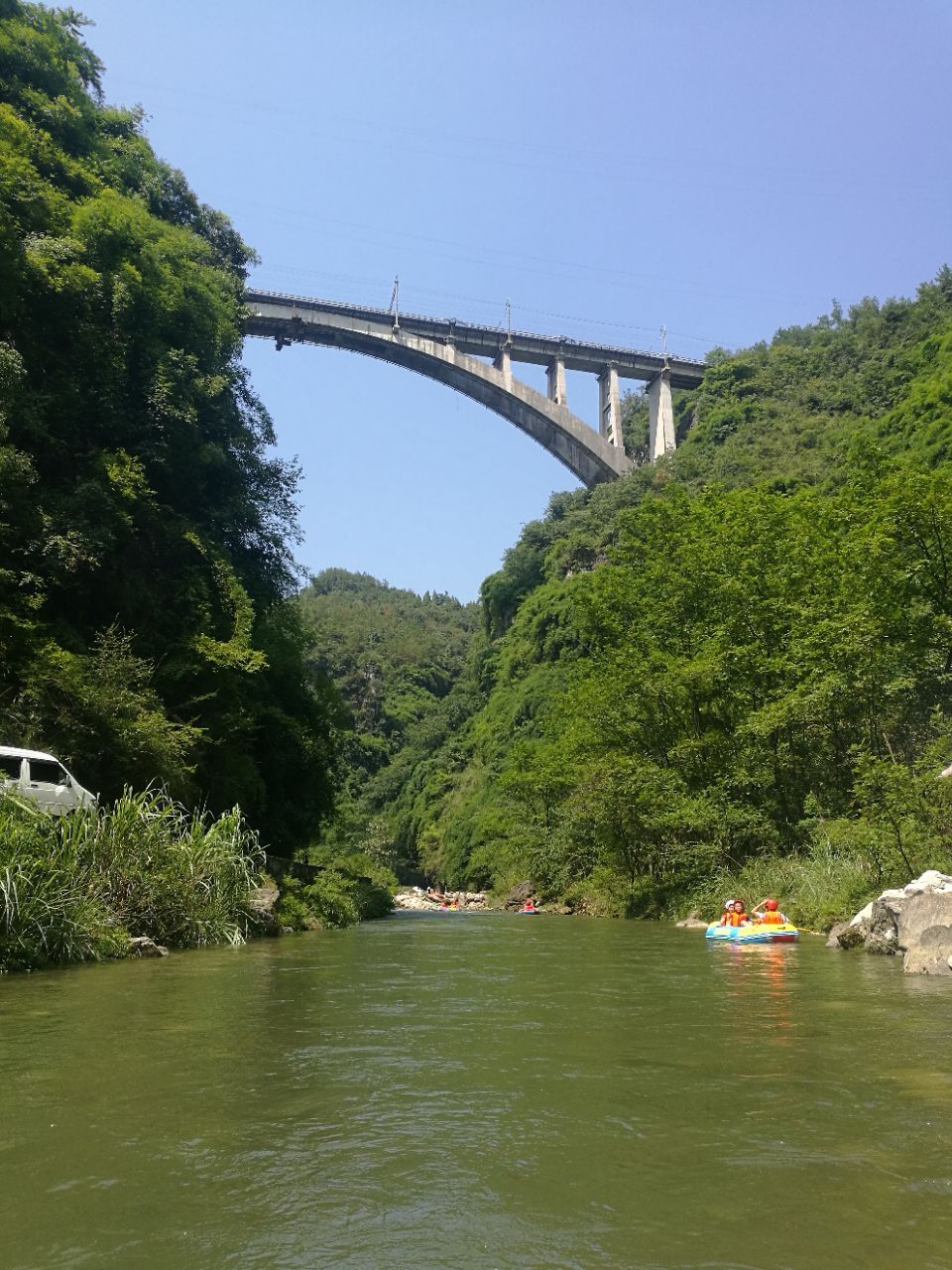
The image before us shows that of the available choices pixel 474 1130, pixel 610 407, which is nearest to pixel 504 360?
pixel 610 407

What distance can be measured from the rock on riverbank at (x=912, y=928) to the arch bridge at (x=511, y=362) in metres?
44.9

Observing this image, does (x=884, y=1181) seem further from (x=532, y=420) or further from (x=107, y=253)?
(x=532, y=420)

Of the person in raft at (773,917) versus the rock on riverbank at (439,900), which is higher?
the person in raft at (773,917)

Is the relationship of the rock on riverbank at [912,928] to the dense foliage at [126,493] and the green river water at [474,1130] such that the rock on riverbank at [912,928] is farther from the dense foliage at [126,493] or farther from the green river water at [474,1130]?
the dense foliage at [126,493]

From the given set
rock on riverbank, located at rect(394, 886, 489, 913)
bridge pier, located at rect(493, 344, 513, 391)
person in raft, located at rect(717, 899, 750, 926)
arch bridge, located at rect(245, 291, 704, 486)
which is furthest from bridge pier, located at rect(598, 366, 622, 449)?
person in raft, located at rect(717, 899, 750, 926)

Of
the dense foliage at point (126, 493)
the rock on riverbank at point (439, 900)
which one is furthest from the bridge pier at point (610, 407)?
the dense foliage at point (126, 493)

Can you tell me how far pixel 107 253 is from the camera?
2048 cm

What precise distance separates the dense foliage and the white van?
1.83 metres

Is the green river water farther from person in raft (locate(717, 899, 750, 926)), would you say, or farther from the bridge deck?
the bridge deck

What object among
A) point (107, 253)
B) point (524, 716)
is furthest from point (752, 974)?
point (524, 716)

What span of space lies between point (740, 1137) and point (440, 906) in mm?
40916

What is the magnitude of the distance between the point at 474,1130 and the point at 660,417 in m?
61.9

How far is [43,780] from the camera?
41.4 ft

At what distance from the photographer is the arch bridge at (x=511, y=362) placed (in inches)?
2083
